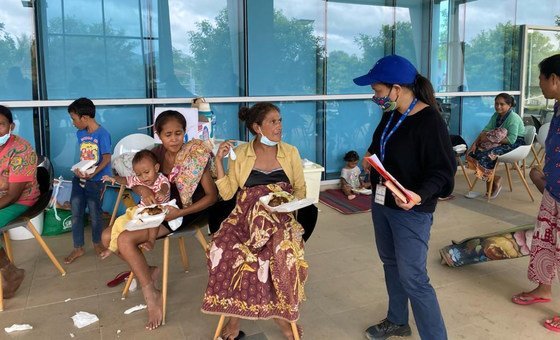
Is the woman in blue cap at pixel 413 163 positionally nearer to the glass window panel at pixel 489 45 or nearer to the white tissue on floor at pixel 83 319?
the white tissue on floor at pixel 83 319

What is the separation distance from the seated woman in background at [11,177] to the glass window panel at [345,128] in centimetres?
388

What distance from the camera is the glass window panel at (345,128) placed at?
20.5 ft

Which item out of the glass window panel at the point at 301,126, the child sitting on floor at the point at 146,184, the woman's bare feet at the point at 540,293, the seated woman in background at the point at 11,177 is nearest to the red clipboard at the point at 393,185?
the child sitting on floor at the point at 146,184

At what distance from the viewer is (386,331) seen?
2.60 meters

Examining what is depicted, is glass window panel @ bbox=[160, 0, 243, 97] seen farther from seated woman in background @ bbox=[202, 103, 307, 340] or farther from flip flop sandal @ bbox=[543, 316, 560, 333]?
flip flop sandal @ bbox=[543, 316, 560, 333]

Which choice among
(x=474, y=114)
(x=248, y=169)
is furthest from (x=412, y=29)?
(x=248, y=169)

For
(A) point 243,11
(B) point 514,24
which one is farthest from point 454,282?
(B) point 514,24

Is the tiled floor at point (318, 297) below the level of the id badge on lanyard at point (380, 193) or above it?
below

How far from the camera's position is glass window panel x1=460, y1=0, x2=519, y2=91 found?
23.3 feet

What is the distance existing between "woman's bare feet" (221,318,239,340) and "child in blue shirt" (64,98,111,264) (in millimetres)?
1889

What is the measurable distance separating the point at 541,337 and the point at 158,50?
4.47 m

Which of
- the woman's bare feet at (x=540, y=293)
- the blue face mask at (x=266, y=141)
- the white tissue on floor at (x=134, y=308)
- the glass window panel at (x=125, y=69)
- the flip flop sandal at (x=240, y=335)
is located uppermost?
the glass window panel at (x=125, y=69)

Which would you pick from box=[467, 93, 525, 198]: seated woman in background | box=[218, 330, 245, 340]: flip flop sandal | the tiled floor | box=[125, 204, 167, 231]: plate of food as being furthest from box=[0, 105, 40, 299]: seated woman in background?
box=[467, 93, 525, 198]: seated woman in background

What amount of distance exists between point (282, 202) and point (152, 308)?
1.05 meters
